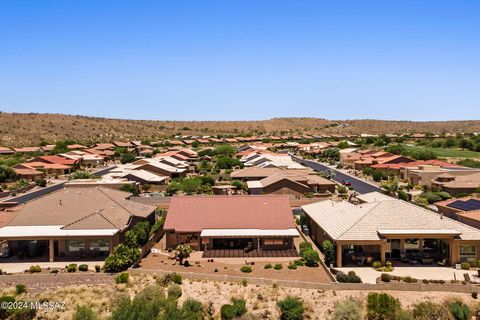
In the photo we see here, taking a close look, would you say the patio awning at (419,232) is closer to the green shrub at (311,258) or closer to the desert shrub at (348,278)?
the green shrub at (311,258)

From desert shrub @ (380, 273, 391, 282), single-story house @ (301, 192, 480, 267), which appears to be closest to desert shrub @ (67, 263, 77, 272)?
single-story house @ (301, 192, 480, 267)

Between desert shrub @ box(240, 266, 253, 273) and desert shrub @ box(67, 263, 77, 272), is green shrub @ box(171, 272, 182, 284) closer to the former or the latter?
desert shrub @ box(240, 266, 253, 273)

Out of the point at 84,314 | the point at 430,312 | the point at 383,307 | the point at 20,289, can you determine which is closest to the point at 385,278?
the point at 383,307

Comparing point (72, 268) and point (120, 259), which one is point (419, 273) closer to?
point (120, 259)

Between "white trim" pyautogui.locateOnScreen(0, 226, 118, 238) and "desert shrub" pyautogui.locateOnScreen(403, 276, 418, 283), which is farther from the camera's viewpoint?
"white trim" pyautogui.locateOnScreen(0, 226, 118, 238)

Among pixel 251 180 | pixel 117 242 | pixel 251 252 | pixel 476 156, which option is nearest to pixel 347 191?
pixel 251 180

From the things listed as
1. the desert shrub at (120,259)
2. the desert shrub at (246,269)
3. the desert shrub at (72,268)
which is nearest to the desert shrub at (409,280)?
the desert shrub at (246,269)
